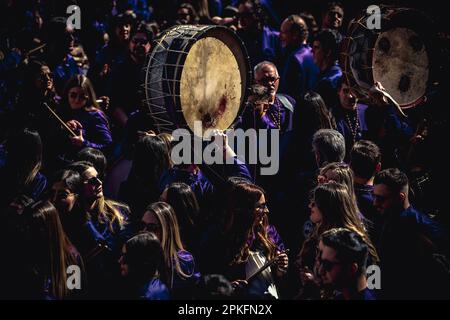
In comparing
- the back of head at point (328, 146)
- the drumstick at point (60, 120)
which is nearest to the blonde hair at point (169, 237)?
the back of head at point (328, 146)

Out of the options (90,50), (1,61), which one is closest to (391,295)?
(1,61)

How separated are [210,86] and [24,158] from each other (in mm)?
1342

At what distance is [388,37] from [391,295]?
2406 mm

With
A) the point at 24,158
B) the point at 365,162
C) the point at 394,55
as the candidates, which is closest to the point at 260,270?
the point at 365,162

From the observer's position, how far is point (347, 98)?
5.73 metres

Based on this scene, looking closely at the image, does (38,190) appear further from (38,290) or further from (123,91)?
Answer: (123,91)

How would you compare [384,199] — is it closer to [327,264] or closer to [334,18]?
[327,264]

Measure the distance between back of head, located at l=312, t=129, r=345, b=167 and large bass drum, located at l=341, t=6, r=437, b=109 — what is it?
0.81 meters

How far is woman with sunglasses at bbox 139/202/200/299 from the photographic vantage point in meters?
4.21

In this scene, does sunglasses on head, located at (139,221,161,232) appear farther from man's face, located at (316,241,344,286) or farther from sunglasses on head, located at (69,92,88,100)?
sunglasses on head, located at (69,92,88,100)

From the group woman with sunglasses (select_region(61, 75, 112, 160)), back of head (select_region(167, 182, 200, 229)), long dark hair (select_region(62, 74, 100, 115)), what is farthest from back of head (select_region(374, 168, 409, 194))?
long dark hair (select_region(62, 74, 100, 115))

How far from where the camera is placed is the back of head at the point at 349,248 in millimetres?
3549

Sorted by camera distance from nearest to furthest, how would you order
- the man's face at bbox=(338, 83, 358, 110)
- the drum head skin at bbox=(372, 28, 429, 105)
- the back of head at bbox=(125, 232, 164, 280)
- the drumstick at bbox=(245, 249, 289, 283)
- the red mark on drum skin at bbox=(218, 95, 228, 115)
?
the back of head at bbox=(125, 232, 164, 280), the drumstick at bbox=(245, 249, 289, 283), the red mark on drum skin at bbox=(218, 95, 228, 115), the man's face at bbox=(338, 83, 358, 110), the drum head skin at bbox=(372, 28, 429, 105)

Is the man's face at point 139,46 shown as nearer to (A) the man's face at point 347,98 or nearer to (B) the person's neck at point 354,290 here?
(A) the man's face at point 347,98
